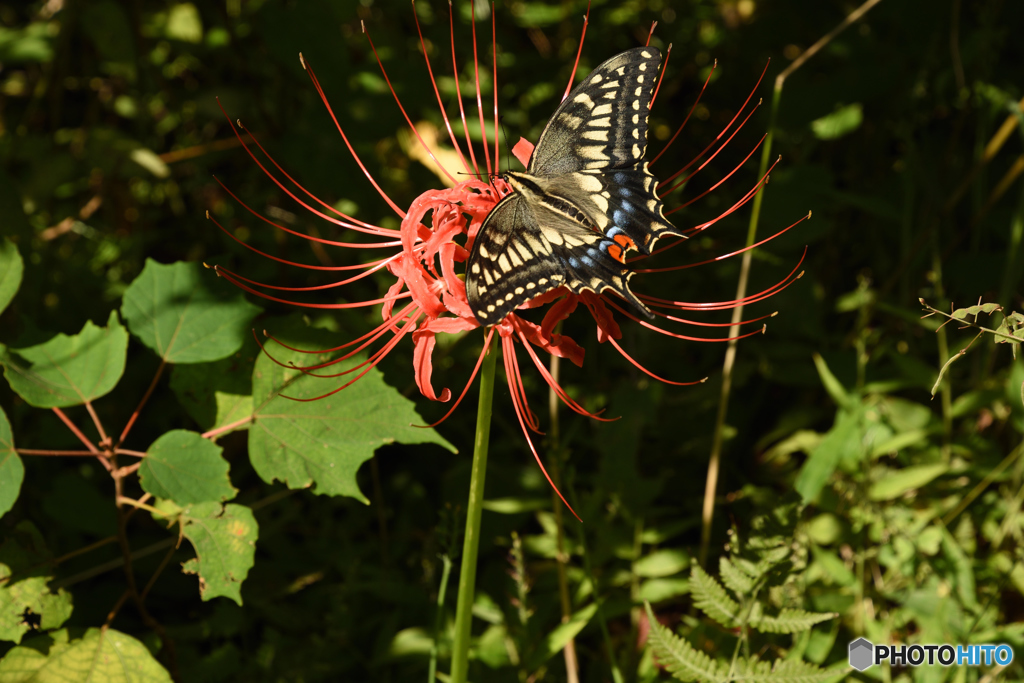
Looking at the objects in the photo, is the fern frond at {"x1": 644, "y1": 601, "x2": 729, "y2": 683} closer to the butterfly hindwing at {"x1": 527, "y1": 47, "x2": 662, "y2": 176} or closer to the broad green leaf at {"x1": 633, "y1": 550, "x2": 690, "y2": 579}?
the broad green leaf at {"x1": 633, "y1": 550, "x2": 690, "y2": 579}

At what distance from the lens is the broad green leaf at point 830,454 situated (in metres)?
1.63

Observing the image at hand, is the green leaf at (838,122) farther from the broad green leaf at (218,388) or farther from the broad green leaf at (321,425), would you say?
the broad green leaf at (218,388)

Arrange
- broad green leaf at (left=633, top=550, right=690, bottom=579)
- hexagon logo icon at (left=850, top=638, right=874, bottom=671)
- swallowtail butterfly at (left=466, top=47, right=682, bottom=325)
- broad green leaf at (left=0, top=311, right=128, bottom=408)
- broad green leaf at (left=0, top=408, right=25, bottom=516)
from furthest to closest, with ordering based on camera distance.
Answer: broad green leaf at (left=633, top=550, right=690, bottom=579) < hexagon logo icon at (left=850, top=638, right=874, bottom=671) < broad green leaf at (left=0, top=311, right=128, bottom=408) < broad green leaf at (left=0, top=408, right=25, bottom=516) < swallowtail butterfly at (left=466, top=47, right=682, bottom=325)

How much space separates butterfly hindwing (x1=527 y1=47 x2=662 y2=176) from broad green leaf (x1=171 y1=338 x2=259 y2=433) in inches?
23.6

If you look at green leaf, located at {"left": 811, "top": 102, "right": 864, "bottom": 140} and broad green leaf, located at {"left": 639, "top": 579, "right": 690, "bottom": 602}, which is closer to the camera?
broad green leaf, located at {"left": 639, "top": 579, "right": 690, "bottom": 602}

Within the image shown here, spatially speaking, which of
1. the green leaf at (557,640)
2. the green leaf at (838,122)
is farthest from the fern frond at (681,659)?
the green leaf at (838,122)

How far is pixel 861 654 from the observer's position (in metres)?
1.47

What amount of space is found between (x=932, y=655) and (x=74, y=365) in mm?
1604

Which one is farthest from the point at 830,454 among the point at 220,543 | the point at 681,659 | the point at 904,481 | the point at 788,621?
the point at 220,543

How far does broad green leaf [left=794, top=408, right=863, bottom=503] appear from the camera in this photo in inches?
64.3

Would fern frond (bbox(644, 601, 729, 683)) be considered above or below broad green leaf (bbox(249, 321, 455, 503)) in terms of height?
below

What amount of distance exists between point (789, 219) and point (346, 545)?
1.31 metres

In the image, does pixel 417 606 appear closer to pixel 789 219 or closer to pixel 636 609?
pixel 636 609

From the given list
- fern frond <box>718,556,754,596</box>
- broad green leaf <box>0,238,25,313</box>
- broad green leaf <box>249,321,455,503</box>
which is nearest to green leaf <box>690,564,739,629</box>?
fern frond <box>718,556,754,596</box>
